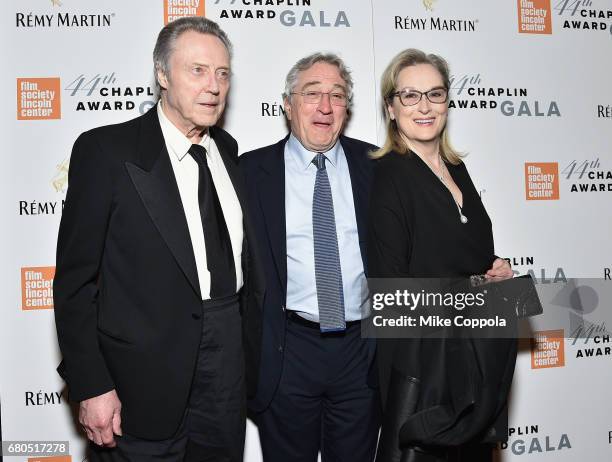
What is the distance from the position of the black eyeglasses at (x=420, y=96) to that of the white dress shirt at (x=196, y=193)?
0.66m

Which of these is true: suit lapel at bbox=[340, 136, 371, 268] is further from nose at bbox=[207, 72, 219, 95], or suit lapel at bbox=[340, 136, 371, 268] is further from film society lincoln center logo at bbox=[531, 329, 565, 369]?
film society lincoln center logo at bbox=[531, 329, 565, 369]

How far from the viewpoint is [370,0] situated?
2.69 meters

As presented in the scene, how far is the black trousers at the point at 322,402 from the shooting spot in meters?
2.05

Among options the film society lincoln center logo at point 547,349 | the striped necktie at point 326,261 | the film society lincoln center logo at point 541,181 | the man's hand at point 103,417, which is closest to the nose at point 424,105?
the striped necktie at point 326,261

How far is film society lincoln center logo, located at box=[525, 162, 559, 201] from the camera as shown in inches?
114

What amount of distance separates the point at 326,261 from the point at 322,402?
0.54 metres

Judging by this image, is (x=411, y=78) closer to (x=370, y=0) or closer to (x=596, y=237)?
(x=370, y=0)

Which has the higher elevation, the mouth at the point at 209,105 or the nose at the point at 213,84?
the nose at the point at 213,84

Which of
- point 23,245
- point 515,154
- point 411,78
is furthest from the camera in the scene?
point 515,154

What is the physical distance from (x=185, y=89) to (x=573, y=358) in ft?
7.71

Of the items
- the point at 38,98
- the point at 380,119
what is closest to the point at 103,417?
the point at 38,98

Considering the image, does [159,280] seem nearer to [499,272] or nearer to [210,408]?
[210,408]

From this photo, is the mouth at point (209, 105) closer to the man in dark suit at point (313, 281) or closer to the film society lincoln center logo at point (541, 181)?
the man in dark suit at point (313, 281)

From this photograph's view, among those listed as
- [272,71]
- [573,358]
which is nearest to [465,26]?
[272,71]
